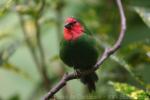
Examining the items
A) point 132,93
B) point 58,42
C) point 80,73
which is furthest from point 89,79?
point 58,42

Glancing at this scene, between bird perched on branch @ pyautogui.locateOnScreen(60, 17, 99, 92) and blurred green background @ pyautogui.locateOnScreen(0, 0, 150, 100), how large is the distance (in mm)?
277

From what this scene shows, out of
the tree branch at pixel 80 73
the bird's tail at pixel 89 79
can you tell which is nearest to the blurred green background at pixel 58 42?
the bird's tail at pixel 89 79

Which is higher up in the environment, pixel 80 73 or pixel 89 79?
pixel 80 73

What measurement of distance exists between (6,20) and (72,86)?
29.0 inches

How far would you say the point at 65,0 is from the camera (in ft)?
10.2

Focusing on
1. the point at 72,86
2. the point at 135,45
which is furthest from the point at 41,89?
the point at 135,45

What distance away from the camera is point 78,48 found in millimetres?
1935

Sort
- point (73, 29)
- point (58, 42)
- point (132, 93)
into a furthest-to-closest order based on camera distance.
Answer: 1. point (58, 42)
2. point (73, 29)
3. point (132, 93)

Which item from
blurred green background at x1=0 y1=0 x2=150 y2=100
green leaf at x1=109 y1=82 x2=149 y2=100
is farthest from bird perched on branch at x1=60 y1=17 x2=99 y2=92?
blurred green background at x1=0 y1=0 x2=150 y2=100

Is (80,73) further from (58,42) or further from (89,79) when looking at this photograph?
(58,42)

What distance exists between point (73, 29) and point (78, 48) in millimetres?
78

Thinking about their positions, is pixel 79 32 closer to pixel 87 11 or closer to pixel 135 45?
pixel 135 45

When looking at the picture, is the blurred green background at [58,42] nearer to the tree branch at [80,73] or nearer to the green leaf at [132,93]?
the green leaf at [132,93]

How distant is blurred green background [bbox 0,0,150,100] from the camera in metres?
2.50
